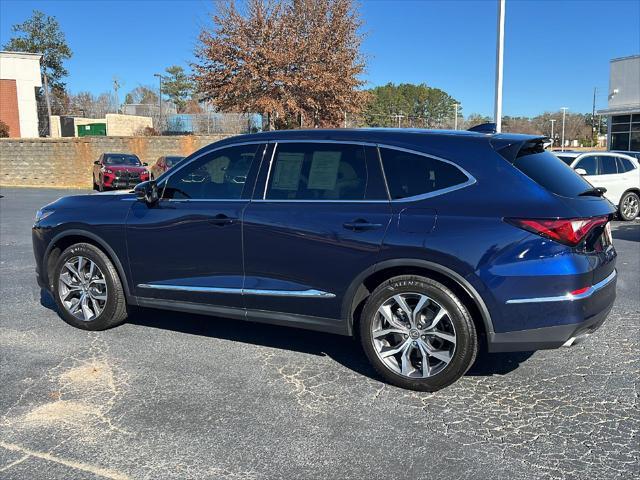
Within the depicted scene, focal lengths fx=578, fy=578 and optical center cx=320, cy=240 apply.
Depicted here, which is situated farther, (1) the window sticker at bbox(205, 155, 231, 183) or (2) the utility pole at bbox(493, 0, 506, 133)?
(2) the utility pole at bbox(493, 0, 506, 133)

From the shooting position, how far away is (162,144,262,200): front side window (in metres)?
4.65

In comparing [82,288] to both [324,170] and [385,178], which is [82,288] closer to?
[324,170]

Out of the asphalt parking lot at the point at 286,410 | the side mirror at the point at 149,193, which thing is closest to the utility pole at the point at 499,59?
the asphalt parking lot at the point at 286,410

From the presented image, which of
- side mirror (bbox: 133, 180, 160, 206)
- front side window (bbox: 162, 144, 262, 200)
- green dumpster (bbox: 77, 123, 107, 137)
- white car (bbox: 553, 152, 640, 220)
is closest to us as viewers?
front side window (bbox: 162, 144, 262, 200)

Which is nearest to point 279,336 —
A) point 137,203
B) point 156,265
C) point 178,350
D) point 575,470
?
point 178,350

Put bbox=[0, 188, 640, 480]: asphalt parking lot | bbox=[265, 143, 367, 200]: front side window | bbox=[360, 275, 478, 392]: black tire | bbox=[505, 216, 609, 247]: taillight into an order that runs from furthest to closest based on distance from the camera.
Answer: bbox=[265, 143, 367, 200]: front side window → bbox=[360, 275, 478, 392]: black tire → bbox=[505, 216, 609, 247]: taillight → bbox=[0, 188, 640, 480]: asphalt parking lot

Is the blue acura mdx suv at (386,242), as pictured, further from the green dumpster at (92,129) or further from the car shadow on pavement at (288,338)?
the green dumpster at (92,129)

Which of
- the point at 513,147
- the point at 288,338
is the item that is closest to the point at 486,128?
the point at 513,147

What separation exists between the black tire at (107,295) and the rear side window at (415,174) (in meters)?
2.67

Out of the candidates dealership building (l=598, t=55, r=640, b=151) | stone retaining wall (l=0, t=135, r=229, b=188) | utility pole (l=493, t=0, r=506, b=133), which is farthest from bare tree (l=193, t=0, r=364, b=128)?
dealership building (l=598, t=55, r=640, b=151)

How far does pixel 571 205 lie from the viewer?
145 inches

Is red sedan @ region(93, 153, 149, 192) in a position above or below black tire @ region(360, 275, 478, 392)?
above

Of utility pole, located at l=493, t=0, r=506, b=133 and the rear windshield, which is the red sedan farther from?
the rear windshield

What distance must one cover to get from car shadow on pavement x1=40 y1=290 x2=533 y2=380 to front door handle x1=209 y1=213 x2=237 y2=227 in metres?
1.15
